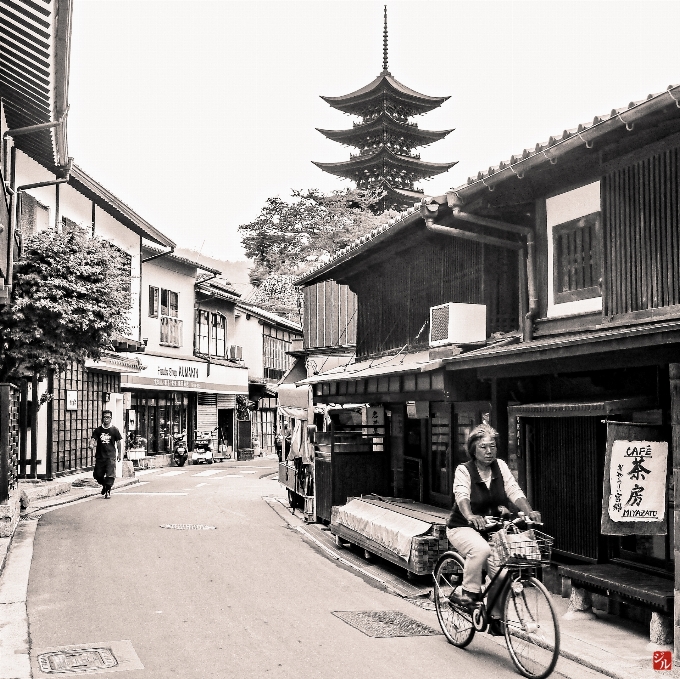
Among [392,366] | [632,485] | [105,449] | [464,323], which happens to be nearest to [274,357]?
[105,449]

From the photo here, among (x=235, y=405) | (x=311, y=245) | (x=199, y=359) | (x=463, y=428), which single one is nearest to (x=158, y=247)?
(x=199, y=359)

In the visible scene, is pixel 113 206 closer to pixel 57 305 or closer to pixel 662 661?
pixel 57 305

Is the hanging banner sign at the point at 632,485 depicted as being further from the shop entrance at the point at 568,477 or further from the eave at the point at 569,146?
the eave at the point at 569,146

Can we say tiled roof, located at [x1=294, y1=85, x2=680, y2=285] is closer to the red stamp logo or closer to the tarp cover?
the tarp cover

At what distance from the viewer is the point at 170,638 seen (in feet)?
26.7

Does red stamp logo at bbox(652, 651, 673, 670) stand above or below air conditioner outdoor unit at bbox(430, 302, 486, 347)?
below

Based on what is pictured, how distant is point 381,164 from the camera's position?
48.8m

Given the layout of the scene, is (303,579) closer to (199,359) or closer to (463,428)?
(463,428)

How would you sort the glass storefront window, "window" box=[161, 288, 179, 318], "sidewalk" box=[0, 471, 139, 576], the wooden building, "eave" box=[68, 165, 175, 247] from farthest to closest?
"window" box=[161, 288, 179, 318], the glass storefront window, "eave" box=[68, 165, 175, 247], "sidewalk" box=[0, 471, 139, 576], the wooden building

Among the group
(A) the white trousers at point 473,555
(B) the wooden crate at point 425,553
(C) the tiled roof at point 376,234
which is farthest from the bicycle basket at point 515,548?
(C) the tiled roof at point 376,234

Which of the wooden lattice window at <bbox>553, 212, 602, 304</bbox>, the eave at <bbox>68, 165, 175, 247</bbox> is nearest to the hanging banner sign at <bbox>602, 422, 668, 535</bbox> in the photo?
the wooden lattice window at <bbox>553, 212, 602, 304</bbox>

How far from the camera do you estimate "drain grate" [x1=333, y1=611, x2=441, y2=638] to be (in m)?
8.63

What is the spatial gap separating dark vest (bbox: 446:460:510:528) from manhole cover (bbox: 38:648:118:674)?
3.32m

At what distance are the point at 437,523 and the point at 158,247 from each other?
25178 millimetres
